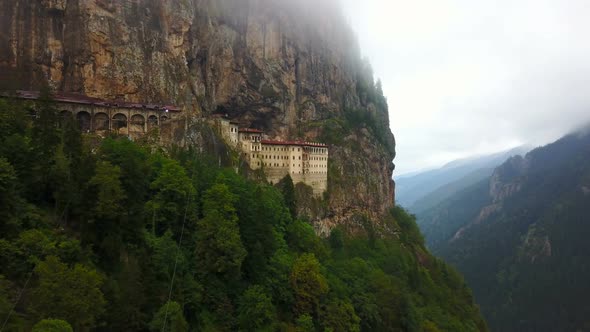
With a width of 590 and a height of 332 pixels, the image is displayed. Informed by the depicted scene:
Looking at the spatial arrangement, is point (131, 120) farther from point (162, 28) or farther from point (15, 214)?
point (15, 214)

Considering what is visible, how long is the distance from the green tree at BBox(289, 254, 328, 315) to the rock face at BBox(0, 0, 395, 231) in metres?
33.4

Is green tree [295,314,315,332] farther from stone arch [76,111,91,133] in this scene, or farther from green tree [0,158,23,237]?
stone arch [76,111,91,133]

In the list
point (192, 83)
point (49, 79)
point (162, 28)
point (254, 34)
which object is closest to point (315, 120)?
point (254, 34)

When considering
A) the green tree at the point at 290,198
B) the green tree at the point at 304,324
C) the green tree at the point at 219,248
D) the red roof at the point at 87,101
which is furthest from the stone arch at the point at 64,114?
the green tree at the point at 304,324

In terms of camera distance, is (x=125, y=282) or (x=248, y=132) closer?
(x=125, y=282)

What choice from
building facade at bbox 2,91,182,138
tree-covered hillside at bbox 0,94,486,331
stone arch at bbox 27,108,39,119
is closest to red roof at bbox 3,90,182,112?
building facade at bbox 2,91,182,138

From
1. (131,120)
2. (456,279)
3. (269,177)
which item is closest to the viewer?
(131,120)

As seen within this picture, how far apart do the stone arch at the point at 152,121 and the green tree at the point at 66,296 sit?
131 feet

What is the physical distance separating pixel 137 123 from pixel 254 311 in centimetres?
3725

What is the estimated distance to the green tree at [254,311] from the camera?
37875 millimetres

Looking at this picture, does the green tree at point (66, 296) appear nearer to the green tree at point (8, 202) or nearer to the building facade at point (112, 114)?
the green tree at point (8, 202)

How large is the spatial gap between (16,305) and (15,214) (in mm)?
7645

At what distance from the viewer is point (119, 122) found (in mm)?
61406

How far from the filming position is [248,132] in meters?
78.0
